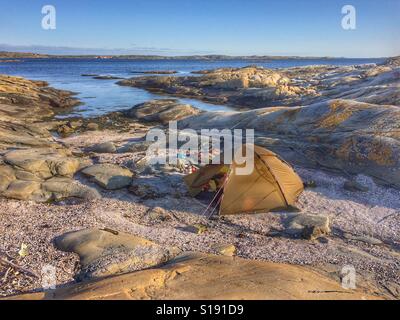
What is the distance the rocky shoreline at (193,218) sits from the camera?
26.5 ft

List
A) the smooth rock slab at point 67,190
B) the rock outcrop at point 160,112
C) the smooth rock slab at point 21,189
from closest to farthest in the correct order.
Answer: the smooth rock slab at point 21,189
the smooth rock slab at point 67,190
the rock outcrop at point 160,112

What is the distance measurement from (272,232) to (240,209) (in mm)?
1686

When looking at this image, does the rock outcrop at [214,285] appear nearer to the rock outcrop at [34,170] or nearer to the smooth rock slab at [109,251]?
the smooth rock slab at [109,251]

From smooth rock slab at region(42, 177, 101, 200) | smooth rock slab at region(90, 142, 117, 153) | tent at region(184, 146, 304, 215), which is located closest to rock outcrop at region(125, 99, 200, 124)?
smooth rock slab at region(90, 142, 117, 153)

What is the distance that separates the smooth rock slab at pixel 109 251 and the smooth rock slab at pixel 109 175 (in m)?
4.32

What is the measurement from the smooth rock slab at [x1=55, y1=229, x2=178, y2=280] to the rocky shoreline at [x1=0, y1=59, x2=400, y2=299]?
0.03 metres

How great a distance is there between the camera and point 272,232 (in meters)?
11.5

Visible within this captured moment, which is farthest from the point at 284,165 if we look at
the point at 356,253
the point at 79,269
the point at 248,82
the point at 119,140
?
the point at 248,82

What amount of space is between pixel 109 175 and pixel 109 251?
6.27m

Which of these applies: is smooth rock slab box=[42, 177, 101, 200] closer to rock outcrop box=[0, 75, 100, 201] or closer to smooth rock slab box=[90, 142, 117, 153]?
rock outcrop box=[0, 75, 100, 201]

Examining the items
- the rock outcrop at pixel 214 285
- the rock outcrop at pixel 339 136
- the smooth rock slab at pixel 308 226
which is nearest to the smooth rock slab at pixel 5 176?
the rock outcrop at pixel 214 285
